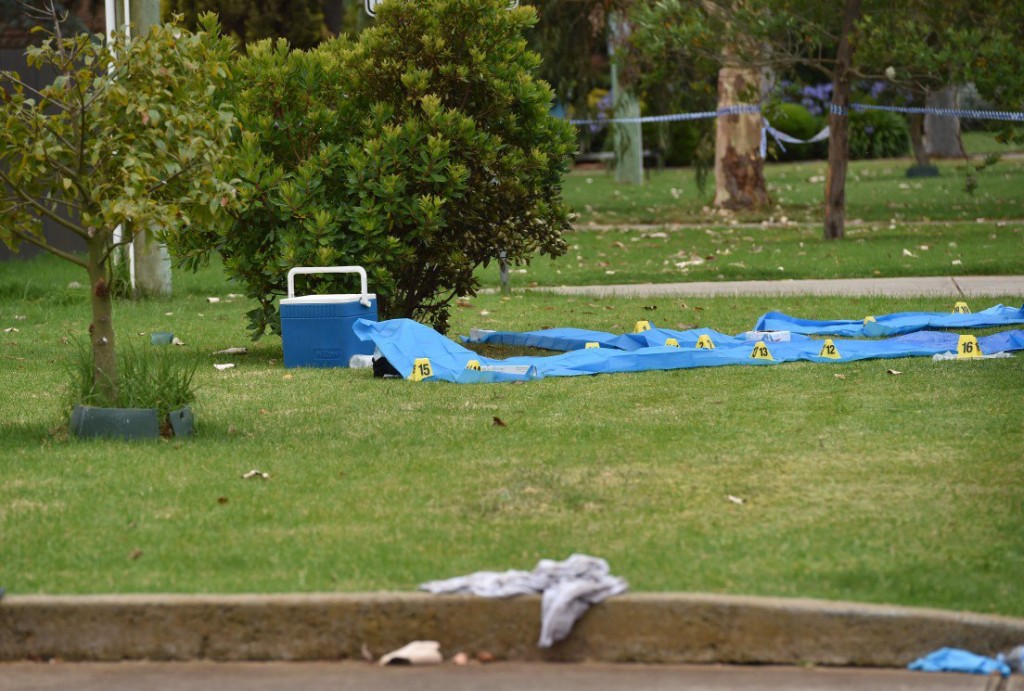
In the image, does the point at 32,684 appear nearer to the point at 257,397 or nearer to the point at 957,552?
the point at 957,552

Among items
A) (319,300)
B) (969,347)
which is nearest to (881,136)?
(969,347)

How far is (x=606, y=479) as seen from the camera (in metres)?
6.16

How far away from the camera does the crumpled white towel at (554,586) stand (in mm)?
4453

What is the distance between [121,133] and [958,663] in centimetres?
459

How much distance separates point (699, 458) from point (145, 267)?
30.4 feet

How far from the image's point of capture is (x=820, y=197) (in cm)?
2889

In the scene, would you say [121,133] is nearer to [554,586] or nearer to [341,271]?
[341,271]

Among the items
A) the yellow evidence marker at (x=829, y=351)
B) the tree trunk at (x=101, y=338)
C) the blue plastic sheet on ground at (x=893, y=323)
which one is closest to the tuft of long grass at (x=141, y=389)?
the tree trunk at (x=101, y=338)

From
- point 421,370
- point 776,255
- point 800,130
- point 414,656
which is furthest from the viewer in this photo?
point 800,130

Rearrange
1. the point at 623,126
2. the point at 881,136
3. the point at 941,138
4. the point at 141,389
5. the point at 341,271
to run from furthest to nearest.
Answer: the point at 881,136, the point at 941,138, the point at 623,126, the point at 341,271, the point at 141,389

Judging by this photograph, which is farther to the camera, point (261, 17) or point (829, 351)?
point (261, 17)

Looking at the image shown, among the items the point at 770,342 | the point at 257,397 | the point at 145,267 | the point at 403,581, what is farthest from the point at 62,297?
the point at 403,581

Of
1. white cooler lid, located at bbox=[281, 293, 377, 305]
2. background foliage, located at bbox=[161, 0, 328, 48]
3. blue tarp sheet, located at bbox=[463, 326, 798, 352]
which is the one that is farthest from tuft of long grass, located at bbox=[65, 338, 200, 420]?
background foliage, located at bbox=[161, 0, 328, 48]

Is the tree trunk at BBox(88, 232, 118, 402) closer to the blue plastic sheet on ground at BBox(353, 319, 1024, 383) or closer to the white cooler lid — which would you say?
the blue plastic sheet on ground at BBox(353, 319, 1024, 383)
